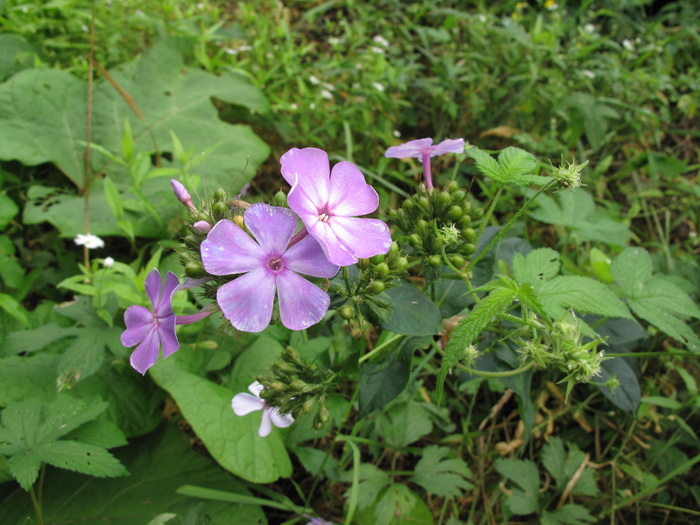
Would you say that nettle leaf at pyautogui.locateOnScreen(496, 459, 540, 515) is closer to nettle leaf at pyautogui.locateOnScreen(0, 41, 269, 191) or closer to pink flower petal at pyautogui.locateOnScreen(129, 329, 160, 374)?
pink flower petal at pyautogui.locateOnScreen(129, 329, 160, 374)

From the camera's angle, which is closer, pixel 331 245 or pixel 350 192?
pixel 331 245

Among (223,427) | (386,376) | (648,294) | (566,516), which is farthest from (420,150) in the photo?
(566,516)

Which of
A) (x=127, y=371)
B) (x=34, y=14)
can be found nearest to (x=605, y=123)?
(x=127, y=371)

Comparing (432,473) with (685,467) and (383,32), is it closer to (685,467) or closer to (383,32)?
(685,467)

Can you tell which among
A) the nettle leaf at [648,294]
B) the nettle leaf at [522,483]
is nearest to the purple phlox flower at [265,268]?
the nettle leaf at [648,294]

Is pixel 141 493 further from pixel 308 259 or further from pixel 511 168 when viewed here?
pixel 511 168
